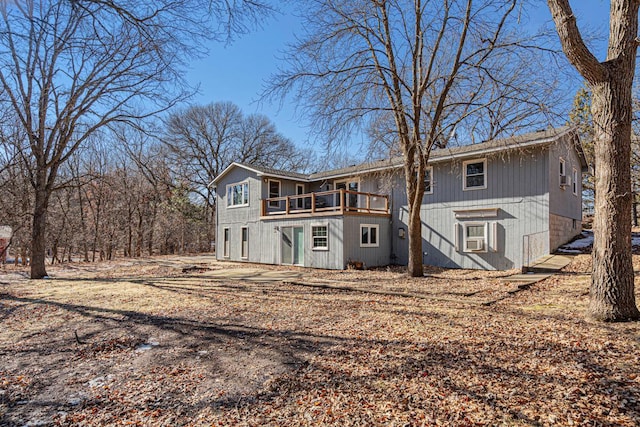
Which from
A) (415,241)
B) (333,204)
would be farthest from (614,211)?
(333,204)

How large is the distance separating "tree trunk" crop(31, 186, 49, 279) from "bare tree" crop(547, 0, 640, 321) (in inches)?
592

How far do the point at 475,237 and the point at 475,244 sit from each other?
264 mm

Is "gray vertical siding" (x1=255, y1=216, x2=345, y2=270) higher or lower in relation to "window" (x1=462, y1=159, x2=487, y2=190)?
lower

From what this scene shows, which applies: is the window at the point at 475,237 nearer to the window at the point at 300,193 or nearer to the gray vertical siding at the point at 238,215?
the window at the point at 300,193

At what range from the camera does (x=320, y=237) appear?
15.3m

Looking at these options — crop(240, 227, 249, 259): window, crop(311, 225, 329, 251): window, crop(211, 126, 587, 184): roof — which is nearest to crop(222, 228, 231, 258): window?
crop(240, 227, 249, 259): window

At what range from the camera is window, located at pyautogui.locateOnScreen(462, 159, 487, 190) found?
13516mm

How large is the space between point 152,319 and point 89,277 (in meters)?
8.28

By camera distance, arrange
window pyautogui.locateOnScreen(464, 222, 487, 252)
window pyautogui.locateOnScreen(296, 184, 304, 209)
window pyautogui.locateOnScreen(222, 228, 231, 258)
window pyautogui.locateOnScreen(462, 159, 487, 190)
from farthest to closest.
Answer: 1. window pyautogui.locateOnScreen(222, 228, 231, 258)
2. window pyautogui.locateOnScreen(296, 184, 304, 209)
3. window pyautogui.locateOnScreen(462, 159, 487, 190)
4. window pyautogui.locateOnScreen(464, 222, 487, 252)

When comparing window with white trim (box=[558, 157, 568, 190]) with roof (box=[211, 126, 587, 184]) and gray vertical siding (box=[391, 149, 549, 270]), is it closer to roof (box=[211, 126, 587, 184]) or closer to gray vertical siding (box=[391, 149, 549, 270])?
roof (box=[211, 126, 587, 184])

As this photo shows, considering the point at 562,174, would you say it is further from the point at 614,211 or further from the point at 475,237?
the point at 614,211

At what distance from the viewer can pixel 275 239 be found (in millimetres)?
17344

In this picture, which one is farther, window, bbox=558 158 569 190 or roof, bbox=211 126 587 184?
window, bbox=558 158 569 190

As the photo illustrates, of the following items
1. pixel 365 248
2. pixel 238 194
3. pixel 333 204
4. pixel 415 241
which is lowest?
pixel 365 248
